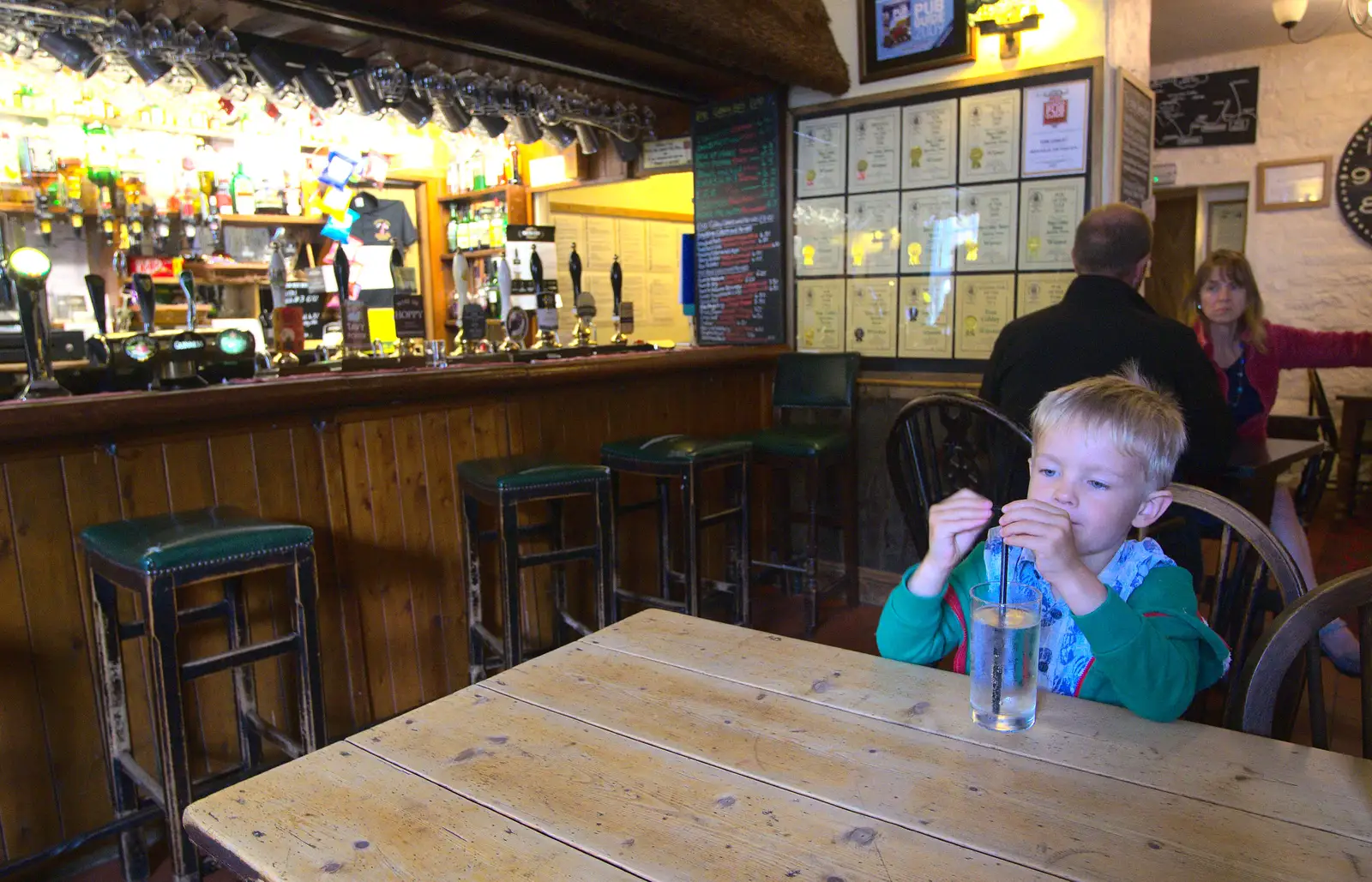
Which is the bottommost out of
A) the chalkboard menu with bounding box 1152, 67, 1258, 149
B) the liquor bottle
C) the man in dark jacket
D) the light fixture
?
the man in dark jacket

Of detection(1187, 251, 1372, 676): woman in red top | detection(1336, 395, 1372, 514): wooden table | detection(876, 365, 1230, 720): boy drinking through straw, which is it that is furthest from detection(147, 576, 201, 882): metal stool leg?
detection(1336, 395, 1372, 514): wooden table

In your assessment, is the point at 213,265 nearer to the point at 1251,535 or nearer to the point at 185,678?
the point at 185,678

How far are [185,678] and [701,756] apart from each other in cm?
129

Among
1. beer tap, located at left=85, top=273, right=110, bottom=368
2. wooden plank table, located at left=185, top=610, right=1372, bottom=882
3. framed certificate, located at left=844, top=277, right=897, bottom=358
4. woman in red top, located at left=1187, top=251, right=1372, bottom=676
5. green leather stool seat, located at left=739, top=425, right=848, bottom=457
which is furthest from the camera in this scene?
framed certificate, located at left=844, top=277, right=897, bottom=358

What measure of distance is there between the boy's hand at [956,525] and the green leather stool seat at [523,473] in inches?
54.0

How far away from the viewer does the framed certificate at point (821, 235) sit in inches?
144

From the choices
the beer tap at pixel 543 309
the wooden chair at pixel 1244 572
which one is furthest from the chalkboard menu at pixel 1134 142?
the wooden chair at pixel 1244 572

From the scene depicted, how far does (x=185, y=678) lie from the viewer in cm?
173

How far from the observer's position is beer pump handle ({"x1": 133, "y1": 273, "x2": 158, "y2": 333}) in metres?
2.30

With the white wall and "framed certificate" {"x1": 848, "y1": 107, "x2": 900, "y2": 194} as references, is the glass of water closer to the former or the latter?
"framed certificate" {"x1": 848, "y1": 107, "x2": 900, "y2": 194}

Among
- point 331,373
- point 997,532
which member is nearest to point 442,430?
point 331,373

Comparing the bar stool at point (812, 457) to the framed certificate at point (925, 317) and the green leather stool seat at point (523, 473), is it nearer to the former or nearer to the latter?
the framed certificate at point (925, 317)

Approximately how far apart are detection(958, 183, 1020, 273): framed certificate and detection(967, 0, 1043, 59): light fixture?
0.45 metres

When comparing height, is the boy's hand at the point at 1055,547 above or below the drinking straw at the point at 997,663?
above
